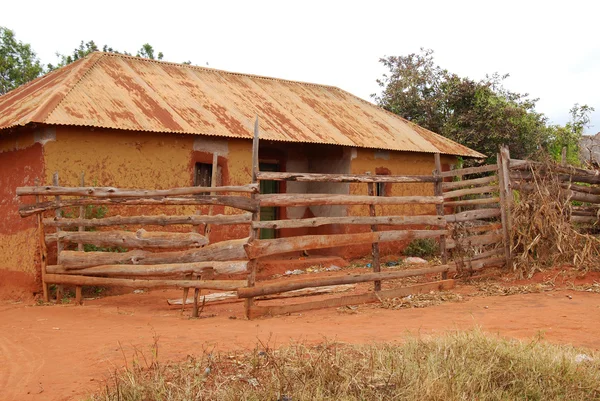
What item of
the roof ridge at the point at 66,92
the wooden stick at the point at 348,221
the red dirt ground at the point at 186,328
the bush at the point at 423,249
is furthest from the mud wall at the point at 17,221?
the bush at the point at 423,249

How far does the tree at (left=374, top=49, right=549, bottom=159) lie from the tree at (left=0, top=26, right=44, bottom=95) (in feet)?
43.3

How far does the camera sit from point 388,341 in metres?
5.30

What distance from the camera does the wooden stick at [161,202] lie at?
6906 millimetres

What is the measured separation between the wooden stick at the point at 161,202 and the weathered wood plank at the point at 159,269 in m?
0.69

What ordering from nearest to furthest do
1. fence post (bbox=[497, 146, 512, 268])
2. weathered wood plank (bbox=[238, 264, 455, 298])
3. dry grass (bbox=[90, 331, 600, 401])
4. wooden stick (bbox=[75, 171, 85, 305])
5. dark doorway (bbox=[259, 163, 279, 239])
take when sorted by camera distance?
dry grass (bbox=[90, 331, 600, 401]), weathered wood plank (bbox=[238, 264, 455, 298]), wooden stick (bbox=[75, 171, 85, 305]), fence post (bbox=[497, 146, 512, 268]), dark doorway (bbox=[259, 163, 279, 239])

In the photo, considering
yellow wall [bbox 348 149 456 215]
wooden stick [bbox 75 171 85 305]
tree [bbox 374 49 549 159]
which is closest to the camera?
wooden stick [bbox 75 171 85 305]

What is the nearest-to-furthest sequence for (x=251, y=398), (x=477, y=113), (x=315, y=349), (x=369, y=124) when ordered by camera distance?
1. (x=251, y=398)
2. (x=315, y=349)
3. (x=369, y=124)
4. (x=477, y=113)

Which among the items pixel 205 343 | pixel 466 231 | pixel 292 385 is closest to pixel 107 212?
pixel 205 343

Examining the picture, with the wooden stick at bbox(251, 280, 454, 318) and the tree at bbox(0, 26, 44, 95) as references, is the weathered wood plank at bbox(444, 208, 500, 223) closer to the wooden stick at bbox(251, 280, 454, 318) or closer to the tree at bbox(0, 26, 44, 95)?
the wooden stick at bbox(251, 280, 454, 318)

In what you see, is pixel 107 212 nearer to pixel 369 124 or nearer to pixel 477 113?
pixel 369 124

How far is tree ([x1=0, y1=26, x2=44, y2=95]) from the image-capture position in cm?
2106

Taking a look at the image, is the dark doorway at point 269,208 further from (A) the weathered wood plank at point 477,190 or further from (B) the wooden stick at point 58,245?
(B) the wooden stick at point 58,245

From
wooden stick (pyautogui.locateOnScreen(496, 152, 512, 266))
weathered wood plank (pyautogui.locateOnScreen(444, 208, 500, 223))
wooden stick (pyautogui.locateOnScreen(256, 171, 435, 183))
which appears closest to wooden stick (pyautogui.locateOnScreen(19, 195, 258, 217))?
wooden stick (pyautogui.locateOnScreen(256, 171, 435, 183))

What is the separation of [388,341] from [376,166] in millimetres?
9211
